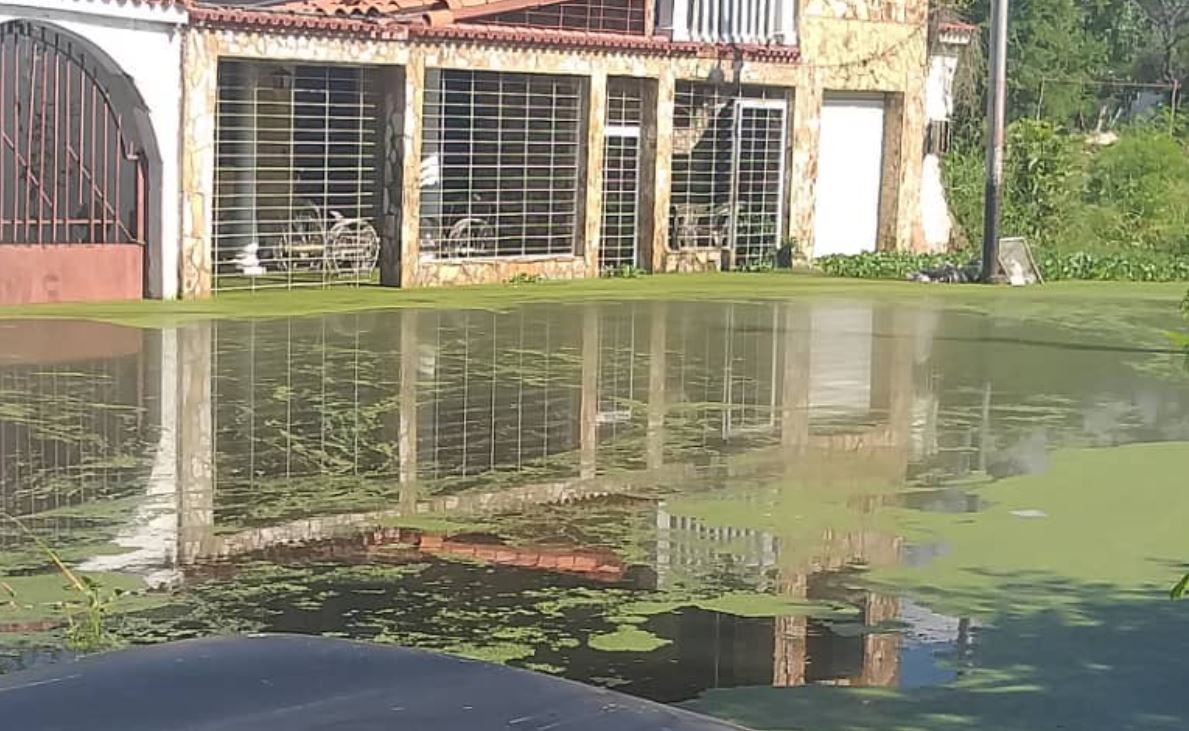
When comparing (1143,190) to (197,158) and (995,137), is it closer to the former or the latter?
(995,137)

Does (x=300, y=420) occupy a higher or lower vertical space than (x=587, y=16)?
lower

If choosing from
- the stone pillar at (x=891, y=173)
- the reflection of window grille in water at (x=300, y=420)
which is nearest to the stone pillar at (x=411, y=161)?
the reflection of window grille in water at (x=300, y=420)

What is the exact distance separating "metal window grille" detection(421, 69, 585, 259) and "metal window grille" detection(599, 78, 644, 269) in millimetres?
636

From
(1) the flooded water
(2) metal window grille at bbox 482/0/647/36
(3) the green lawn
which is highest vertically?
(2) metal window grille at bbox 482/0/647/36

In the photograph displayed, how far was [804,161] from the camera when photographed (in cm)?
2795

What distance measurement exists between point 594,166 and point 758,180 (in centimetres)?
370

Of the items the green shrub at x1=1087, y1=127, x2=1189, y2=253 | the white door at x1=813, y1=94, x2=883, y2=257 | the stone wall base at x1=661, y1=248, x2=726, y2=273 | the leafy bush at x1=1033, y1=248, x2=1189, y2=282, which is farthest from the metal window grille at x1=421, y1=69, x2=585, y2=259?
the green shrub at x1=1087, y1=127, x2=1189, y2=253

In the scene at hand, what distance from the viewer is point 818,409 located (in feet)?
45.6

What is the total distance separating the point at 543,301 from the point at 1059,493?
11129 millimetres

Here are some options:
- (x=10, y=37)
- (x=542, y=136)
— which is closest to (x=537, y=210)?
(x=542, y=136)

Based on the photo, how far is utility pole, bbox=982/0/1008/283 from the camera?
24.6 m

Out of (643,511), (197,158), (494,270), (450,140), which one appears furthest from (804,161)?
(643,511)

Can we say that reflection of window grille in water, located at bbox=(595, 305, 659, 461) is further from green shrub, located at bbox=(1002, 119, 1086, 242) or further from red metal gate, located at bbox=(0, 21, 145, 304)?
green shrub, located at bbox=(1002, 119, 1086, 242)

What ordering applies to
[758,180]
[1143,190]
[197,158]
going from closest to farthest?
[197,158], [758,180], [1143,190]
